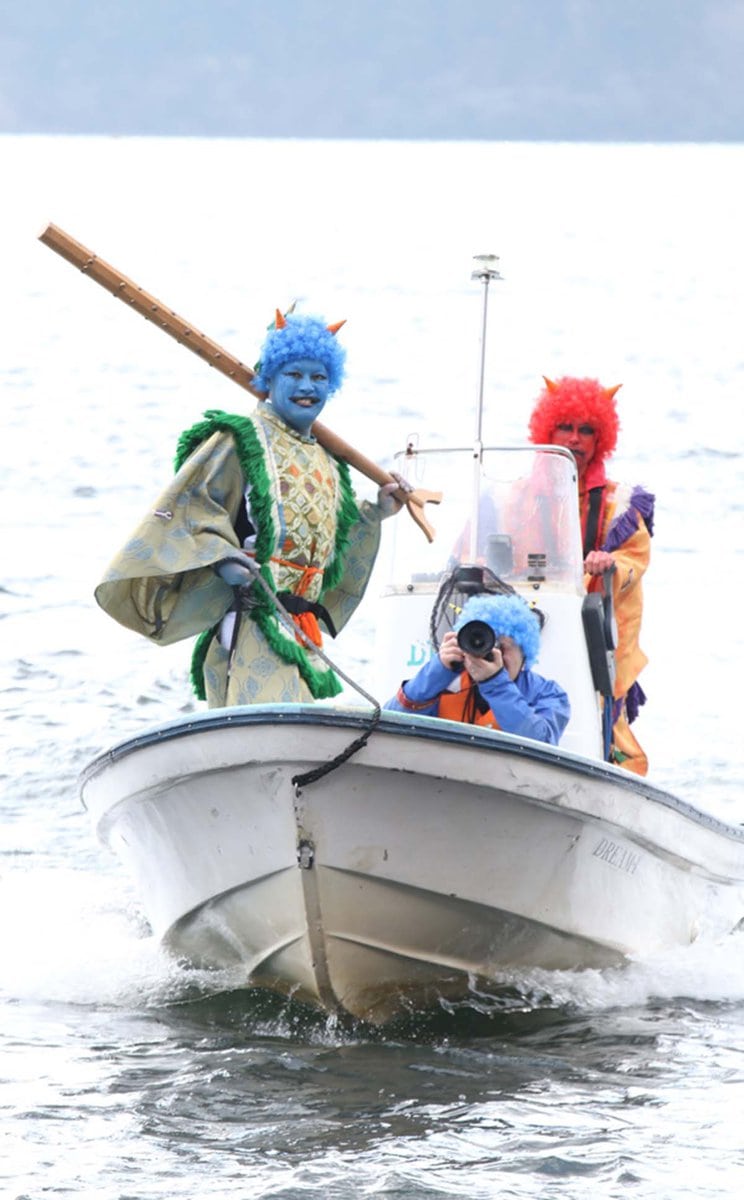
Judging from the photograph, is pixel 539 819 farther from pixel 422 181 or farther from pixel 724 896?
pixel 422 181

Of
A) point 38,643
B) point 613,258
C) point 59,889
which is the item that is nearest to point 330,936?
point 59,889

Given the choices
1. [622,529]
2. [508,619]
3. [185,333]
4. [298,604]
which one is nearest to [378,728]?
[508,619]

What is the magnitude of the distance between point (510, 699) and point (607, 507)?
5.70 ft

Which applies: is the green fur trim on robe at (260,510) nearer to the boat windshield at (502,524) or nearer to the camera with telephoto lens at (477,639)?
the camera with telephoto lens at (477,639)

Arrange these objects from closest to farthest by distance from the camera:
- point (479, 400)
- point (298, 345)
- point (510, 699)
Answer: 1. point (510, 699)
2. point (298, 345)
3. point (479, 400)

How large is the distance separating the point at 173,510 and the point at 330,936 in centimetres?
135

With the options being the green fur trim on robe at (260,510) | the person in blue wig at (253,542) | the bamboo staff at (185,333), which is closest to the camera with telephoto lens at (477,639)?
the person in blue wig at (253,542)

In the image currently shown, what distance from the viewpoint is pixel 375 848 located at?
21.2 feet

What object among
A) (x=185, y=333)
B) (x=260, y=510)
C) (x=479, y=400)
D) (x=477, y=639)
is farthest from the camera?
(x=479, y=400)

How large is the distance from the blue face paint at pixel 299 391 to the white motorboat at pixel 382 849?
87 cm

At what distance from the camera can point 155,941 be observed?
7340mm

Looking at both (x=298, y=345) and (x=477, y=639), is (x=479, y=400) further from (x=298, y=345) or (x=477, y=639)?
(x=477, y=639)

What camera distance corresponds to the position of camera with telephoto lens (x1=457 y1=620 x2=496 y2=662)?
6562 mm

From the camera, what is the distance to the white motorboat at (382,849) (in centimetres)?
631
